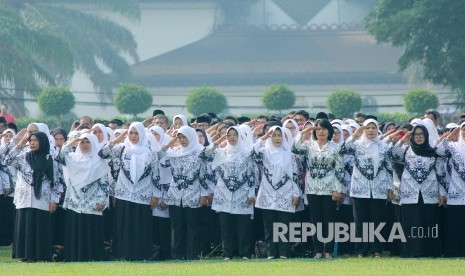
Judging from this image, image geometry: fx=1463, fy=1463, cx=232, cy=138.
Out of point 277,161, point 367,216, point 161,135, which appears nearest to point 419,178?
point 367,216

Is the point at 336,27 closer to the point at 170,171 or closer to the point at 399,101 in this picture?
the point at 399,101

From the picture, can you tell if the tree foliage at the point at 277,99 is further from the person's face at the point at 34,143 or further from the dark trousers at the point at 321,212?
the person's face at the point at 34,143

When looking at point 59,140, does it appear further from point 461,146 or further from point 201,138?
point 461,146

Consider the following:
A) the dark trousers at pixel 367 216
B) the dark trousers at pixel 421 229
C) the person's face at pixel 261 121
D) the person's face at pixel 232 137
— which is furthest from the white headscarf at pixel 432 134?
the person's face at pixel 261 121

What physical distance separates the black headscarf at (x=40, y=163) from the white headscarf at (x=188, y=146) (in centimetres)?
153

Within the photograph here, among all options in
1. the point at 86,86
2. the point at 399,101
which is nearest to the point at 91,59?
the point at 86,86

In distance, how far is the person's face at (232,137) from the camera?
18312 millimetres

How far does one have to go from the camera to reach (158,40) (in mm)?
65875

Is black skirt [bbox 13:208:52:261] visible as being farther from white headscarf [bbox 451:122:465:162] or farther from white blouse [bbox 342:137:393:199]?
white headscarf [bbox 451:122:465:162]

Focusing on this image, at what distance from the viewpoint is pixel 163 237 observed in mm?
18672

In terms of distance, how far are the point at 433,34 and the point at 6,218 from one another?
2231 cm

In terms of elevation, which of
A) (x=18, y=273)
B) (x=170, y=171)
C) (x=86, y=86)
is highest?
(x=86, y=86)

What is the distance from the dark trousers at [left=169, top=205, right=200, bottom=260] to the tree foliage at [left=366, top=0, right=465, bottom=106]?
22444 millimetres

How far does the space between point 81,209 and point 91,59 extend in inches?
1403
